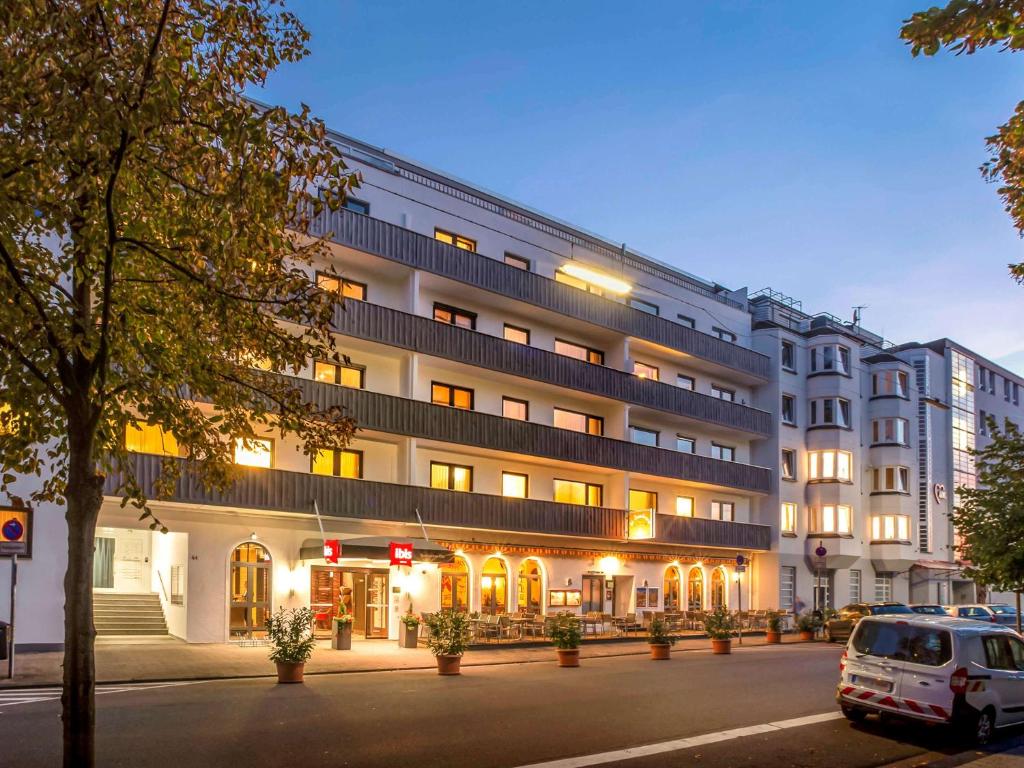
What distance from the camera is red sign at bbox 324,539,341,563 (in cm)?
2598

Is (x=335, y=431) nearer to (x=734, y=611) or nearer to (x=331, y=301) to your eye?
(x=331, y=301)

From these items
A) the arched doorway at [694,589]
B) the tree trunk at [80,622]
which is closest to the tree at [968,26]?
the tree trunk at [80,622]

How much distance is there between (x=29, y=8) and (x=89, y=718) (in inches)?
238

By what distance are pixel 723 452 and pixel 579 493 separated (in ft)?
35.8

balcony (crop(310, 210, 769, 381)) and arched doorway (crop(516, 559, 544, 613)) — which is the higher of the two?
balcony (crop(310, 210, 769, 381))

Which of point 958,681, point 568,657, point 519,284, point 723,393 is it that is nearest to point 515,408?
point 519,284

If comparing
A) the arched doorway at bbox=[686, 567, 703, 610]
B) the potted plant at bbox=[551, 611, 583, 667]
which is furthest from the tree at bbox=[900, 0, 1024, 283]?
the arched doorway at bbox=[686, 567, 703, 610]

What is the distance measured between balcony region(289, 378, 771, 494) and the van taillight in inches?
640

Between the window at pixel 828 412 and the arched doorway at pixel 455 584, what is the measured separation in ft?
76.2

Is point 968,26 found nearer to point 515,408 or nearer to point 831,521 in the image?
point 515,408

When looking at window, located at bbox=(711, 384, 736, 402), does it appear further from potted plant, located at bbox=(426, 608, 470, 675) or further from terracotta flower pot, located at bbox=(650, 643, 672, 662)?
potted plant, located at bbox=(426, 608, 470, 675)

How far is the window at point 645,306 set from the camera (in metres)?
42.0

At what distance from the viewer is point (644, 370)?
42.0m

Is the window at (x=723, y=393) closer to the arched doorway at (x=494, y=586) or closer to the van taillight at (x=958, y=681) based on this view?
the arched doorway at (x=494, y=586)
